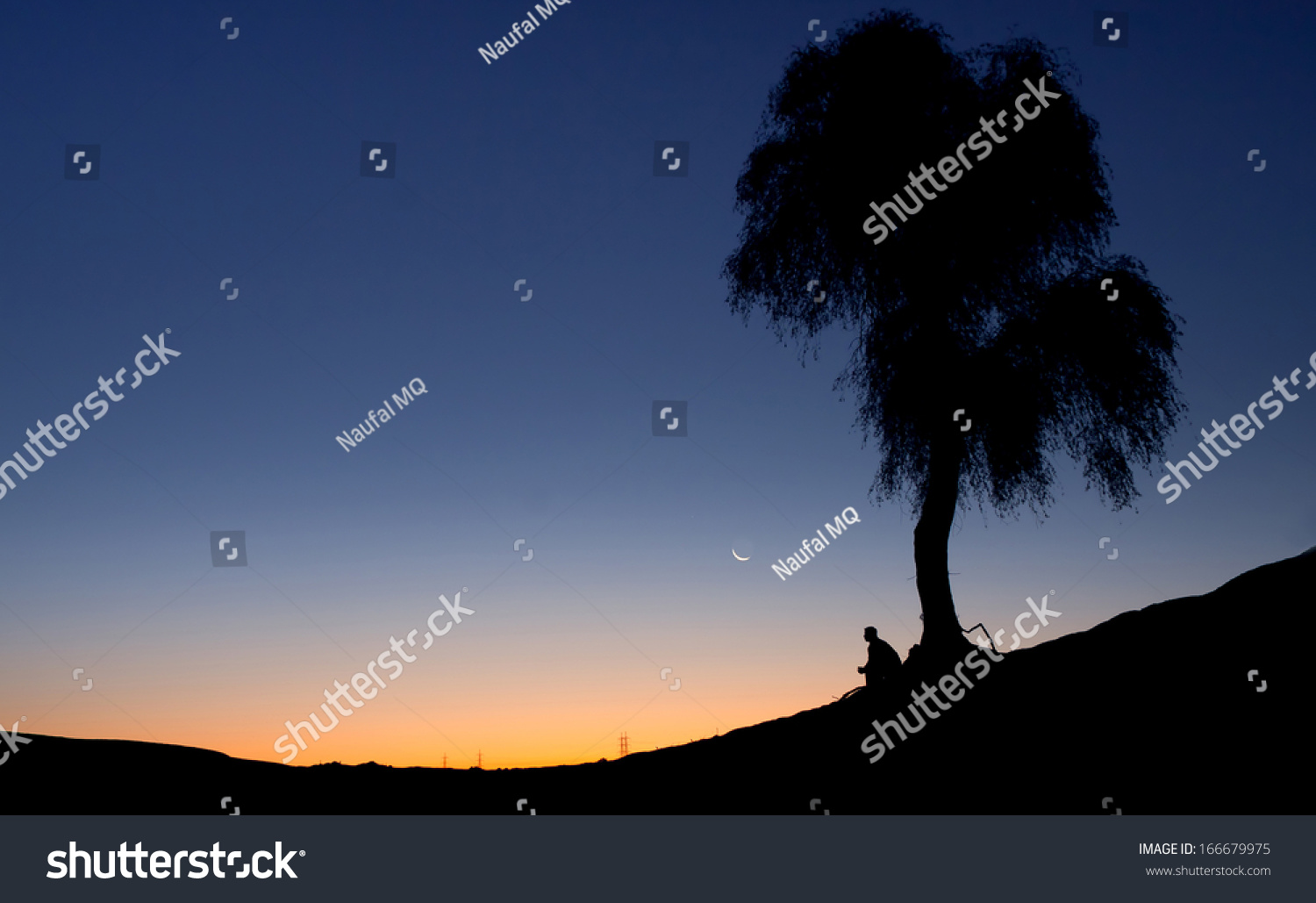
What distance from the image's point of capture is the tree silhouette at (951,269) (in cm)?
1736

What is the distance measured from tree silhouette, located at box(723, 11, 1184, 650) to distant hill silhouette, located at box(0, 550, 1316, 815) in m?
2.57

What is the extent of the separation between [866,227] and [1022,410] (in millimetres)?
4697

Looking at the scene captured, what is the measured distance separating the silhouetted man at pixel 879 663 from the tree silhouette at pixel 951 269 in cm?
120

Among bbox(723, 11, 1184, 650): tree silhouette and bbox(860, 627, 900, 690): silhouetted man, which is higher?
bbox(723, 11, 1184, 650): tree silhouette

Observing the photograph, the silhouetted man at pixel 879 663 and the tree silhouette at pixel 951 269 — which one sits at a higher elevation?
the tree silhouette at pixel 951 269

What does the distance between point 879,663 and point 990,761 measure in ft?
8.80

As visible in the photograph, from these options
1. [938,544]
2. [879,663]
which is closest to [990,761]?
[879,663]

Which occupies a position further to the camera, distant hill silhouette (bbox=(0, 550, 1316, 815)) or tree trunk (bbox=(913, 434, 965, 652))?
tree trunk (bbox=(913, 434, 965, 652))

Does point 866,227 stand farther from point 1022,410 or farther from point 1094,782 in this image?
point 1094,782

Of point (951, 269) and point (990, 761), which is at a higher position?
point (951, 269)

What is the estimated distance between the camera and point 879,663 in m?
16.6

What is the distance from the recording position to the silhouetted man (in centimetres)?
1661

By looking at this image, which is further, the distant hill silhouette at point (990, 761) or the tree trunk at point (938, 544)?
the tree trunk at point (938, 544)

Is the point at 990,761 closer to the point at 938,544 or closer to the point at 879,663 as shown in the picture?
the point at 879,663
